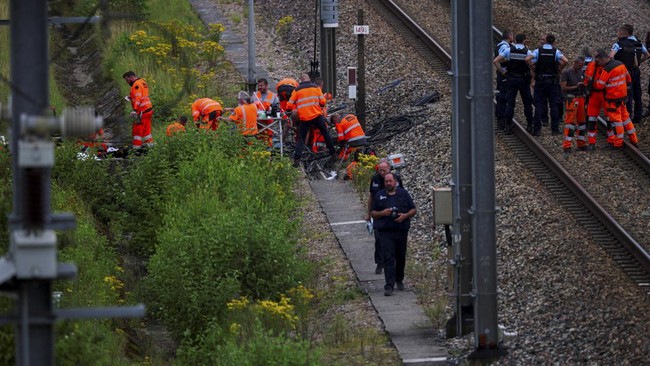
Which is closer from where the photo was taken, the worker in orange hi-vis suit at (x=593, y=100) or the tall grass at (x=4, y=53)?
the worker in orange hi-vis suit at (x=593, y=100)

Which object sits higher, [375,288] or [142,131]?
[142,131]

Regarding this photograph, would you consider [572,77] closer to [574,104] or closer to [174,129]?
[574,104]

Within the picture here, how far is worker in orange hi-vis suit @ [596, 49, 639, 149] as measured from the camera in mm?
18734

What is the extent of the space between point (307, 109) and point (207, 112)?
1635 mm

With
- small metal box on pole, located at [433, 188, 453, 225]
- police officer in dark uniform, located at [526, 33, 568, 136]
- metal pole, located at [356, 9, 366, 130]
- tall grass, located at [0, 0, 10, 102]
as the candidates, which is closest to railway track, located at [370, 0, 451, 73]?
metal pole, located at [356, 9, 366, 130]

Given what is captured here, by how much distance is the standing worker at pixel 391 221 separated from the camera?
1453cm

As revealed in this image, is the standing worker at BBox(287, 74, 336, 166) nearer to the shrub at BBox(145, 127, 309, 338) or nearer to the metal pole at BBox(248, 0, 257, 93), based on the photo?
the metal pole at BBox(248, 0, 257, 93)

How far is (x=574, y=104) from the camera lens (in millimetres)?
18844

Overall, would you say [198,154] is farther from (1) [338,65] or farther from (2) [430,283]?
(1) [338,65]

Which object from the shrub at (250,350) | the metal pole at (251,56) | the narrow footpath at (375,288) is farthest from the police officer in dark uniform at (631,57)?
the shrub at (250,350)

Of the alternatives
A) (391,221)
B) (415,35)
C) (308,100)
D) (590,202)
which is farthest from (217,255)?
(415,35)

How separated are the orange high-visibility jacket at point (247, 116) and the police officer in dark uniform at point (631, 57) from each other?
5.62 metres

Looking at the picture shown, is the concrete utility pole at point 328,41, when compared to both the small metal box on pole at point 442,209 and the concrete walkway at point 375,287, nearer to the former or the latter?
the concrete walkway at point 375,287

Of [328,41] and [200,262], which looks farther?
[328,41]
